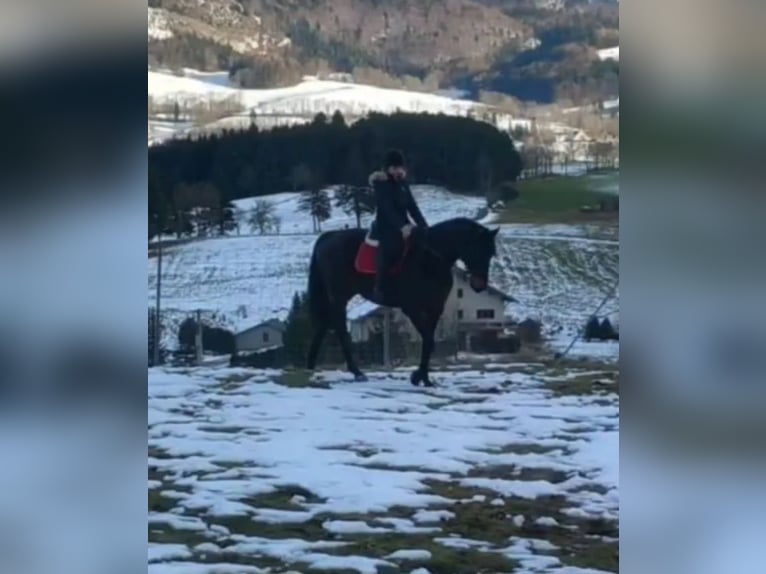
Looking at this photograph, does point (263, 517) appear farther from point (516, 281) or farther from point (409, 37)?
point (409, 37)

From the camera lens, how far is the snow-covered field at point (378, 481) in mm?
3803

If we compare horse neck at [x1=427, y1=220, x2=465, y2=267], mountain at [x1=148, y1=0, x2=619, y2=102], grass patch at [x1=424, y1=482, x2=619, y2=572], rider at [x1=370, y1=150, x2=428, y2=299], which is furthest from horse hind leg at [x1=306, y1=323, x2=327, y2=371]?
mountain at [x1=148, y1=0, x2=619, y2=102]

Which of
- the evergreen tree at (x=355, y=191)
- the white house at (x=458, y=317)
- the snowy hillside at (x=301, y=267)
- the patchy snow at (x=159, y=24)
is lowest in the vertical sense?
the white house at (x=458, y=317)

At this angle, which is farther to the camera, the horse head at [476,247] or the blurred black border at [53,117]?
the horse head at [476,247]

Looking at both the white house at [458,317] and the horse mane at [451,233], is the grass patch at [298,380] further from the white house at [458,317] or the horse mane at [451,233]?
the horse mane at [451,233]

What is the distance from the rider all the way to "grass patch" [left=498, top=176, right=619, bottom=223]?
11.7 inches

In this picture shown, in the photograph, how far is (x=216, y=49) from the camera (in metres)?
3.81

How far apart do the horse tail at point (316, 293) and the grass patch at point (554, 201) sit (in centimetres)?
61

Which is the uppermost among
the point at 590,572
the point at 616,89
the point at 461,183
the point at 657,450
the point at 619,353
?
the point at 616,89

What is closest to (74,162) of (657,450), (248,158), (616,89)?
(248,158)

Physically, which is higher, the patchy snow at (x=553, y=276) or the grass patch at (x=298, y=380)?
the patchy snow at (x=553, y=276)

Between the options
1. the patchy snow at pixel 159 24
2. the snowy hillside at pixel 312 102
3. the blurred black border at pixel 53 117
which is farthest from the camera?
the snowy hillside at pixel 312 102

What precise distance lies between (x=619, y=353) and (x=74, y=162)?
69.2 inches

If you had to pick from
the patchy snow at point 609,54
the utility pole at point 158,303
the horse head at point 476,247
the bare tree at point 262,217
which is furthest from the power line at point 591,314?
the utility pole at point 158,303
